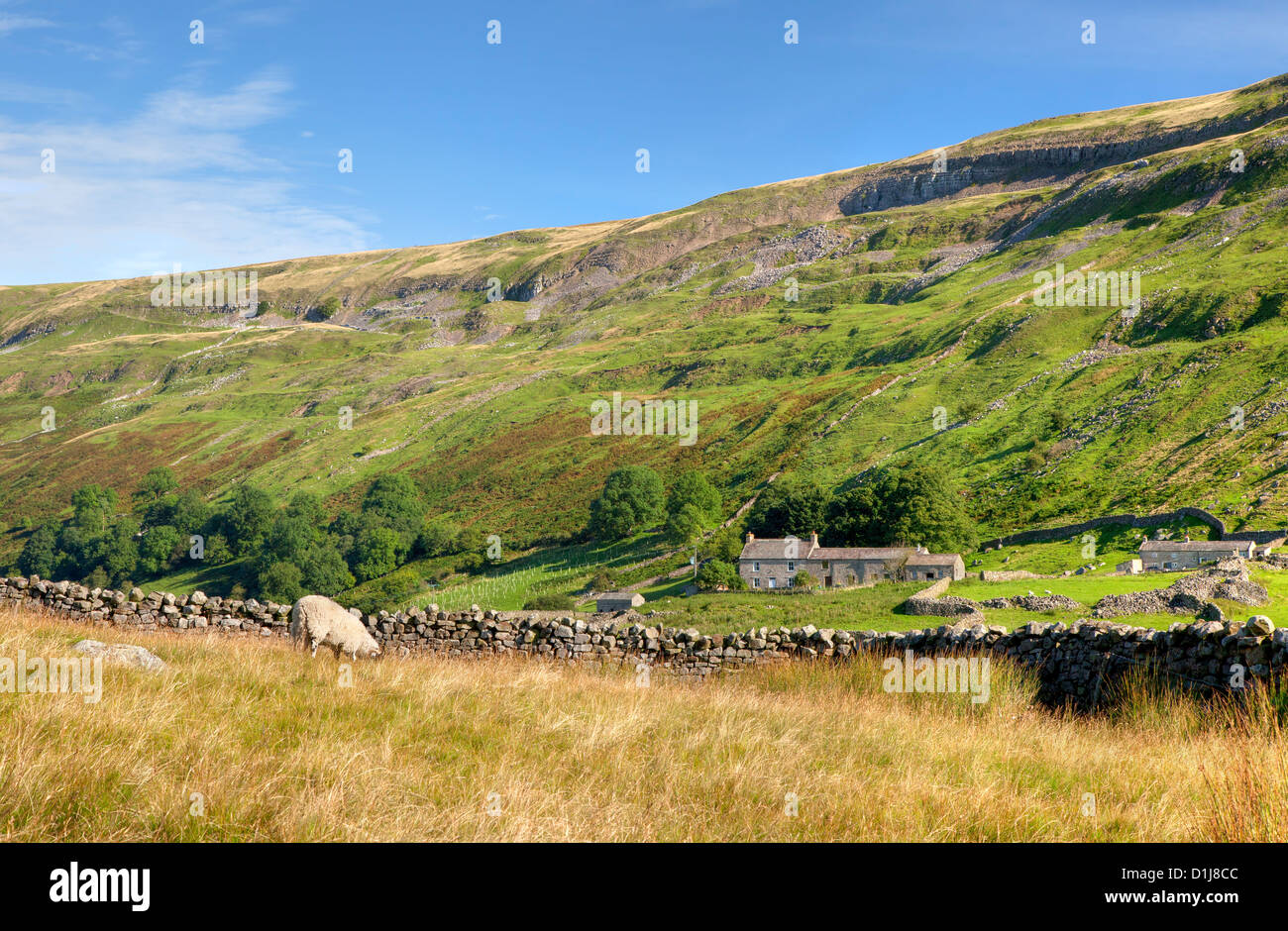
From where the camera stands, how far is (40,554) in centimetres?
11894

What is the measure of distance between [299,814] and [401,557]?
344 feet

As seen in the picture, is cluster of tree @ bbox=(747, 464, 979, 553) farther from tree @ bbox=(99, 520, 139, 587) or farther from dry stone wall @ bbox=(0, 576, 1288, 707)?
tree @ bbox=(99, 520, 139, 587)

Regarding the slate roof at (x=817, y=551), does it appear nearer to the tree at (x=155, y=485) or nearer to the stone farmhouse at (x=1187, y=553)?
the stone farmhouse at (x=1187, y=553)

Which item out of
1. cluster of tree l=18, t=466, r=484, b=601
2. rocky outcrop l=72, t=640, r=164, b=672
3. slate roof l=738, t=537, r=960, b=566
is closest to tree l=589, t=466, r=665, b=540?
cluster of tree l=18, t=466, r=484, b=601

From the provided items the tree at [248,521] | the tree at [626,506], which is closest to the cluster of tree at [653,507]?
the tree at [626,506]

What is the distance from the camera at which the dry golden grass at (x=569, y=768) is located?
517 centimetres

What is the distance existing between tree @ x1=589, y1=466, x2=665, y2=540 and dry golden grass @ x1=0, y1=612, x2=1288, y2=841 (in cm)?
8017

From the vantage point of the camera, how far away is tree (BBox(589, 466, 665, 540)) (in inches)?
3551

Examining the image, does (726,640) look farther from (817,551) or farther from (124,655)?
(817,551)

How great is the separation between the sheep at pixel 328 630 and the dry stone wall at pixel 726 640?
1.76 metres

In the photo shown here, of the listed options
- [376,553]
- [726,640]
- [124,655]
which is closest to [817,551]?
[726,640]

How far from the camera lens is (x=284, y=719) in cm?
733
